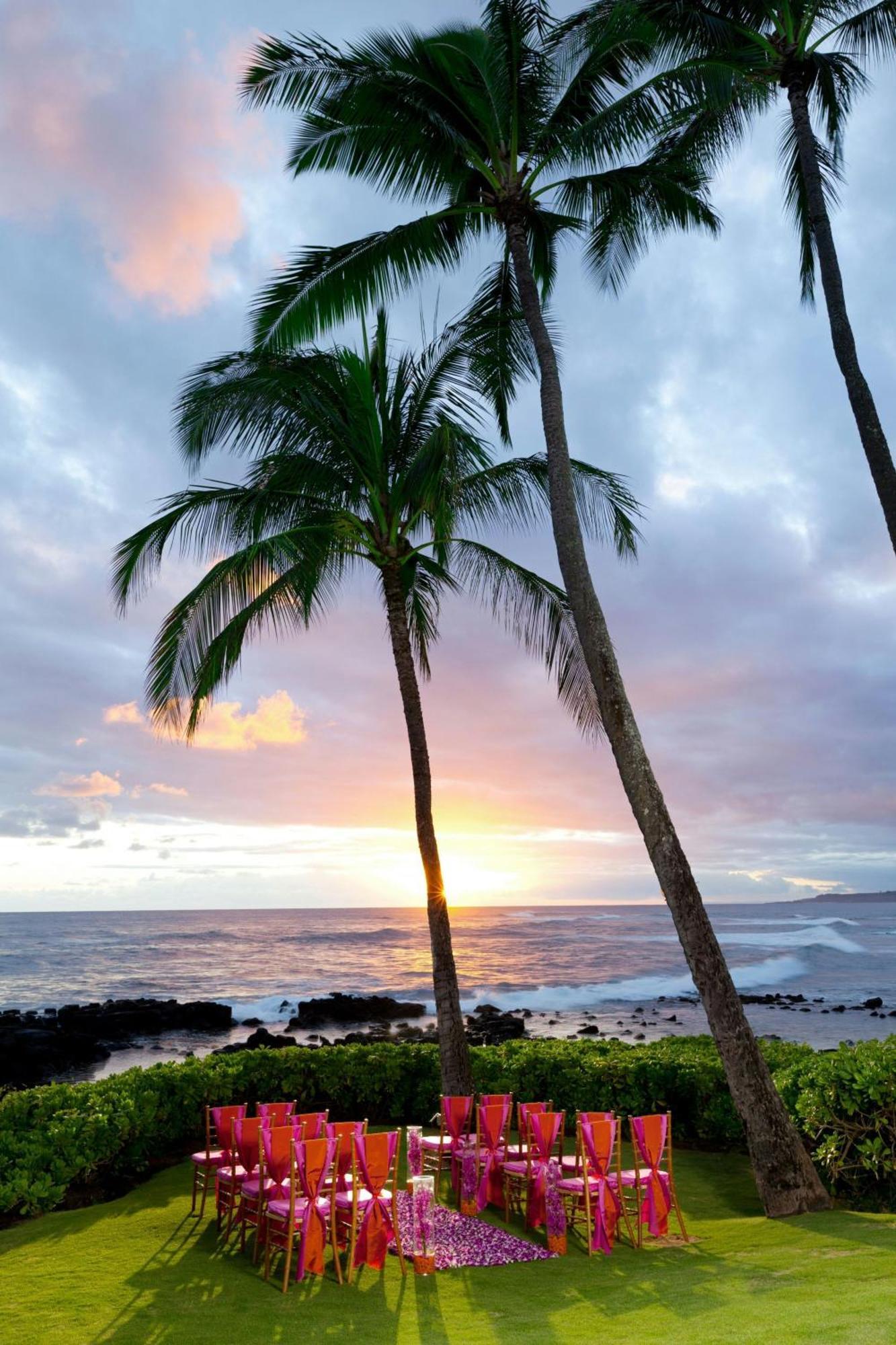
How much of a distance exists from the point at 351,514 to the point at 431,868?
176 inches

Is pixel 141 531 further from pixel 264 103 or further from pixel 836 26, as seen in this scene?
pixel 836 26

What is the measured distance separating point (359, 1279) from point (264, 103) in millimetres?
11892

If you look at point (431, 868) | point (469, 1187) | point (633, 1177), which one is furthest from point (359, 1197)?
point (431, 868)

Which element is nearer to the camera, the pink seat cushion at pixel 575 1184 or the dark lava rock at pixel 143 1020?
the pink seat cushion at pixel 575 1184

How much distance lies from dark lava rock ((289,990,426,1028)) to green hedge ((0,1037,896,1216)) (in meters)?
20.5

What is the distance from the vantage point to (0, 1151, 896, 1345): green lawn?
17.5ft

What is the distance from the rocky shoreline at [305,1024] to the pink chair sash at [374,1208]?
16146 mm

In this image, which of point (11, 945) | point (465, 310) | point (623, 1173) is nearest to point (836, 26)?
point (465, 310)

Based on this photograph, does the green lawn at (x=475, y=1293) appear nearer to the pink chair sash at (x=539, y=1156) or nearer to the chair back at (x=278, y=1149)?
the pink chair sash at (x=539, y=1156)

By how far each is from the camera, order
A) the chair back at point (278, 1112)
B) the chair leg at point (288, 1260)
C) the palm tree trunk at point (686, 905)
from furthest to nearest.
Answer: the chair back at point (278, 1112), the palm tree trunk at point (686, 905), the chair leg at point (288, 1260)

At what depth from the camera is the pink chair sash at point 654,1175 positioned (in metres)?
7.56

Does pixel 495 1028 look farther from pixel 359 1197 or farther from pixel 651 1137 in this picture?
pixel 359 1197

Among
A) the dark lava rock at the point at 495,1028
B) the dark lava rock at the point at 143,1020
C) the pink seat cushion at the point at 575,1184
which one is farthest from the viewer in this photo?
the dark lava rock at the point at 143,1020

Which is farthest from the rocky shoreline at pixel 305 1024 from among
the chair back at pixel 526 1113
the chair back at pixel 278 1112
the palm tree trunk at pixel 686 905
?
the palm tree trunk at pixel 686 905
